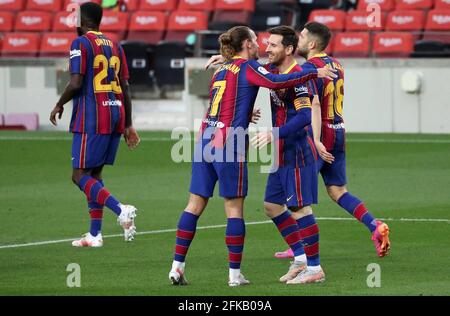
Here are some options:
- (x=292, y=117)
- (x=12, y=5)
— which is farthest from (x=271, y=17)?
(x=292, y=117)

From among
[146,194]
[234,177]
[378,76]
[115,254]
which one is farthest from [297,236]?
[378,76]

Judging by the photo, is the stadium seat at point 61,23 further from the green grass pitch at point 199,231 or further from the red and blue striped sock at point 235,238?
the red and blue striped sock at point 235,238

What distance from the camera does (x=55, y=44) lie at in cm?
2758

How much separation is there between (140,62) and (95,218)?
47.0ft

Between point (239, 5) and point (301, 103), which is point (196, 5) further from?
point (301, 103)

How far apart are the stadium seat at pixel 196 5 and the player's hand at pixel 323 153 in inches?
672

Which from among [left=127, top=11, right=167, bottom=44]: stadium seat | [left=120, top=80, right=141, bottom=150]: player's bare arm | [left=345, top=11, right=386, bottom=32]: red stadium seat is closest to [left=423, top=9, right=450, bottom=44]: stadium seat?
[left=345, top=11, right=386, bottom=32]: red stadium seat

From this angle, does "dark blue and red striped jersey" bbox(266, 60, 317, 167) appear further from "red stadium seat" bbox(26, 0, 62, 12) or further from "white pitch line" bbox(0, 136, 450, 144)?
"red stadium seat" bbox(26, 0, 62, 12)

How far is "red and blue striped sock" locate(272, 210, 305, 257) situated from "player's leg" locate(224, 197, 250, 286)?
0.78m

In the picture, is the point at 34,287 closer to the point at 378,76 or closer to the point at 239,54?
the point at 239,54

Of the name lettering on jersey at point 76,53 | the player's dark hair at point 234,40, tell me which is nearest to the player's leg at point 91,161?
the name lettering on jersey at point 76,53

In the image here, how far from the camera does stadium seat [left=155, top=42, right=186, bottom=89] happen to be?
26172mm

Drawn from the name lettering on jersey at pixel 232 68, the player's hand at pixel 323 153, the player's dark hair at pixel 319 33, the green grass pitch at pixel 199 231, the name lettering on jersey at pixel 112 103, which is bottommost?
the green grass pitch at pixel 199 231

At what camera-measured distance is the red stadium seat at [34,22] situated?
1126 inches
